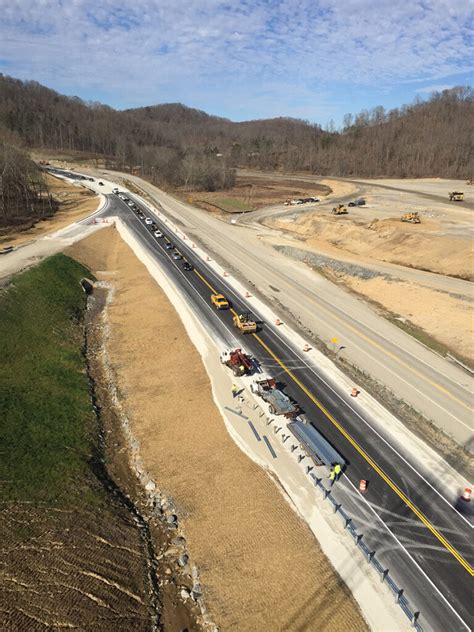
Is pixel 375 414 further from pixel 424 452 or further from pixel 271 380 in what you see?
pixel 271 380

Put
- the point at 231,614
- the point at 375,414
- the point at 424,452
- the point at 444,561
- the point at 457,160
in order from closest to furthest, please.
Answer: the point at 231,614
the point at 444,561
the point at 424,452
the point at 375,414
the point at 457,160

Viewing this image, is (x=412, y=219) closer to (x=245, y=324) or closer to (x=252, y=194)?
(x=245, y=324)

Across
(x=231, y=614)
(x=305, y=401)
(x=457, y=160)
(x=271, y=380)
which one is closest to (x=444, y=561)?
(x=231, y=614)

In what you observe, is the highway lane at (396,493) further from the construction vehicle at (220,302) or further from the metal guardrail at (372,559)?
the construction vehicle at (220,302)

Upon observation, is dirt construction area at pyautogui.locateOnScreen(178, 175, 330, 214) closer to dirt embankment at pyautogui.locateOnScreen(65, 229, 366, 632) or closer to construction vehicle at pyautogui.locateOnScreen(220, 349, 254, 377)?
construction vehicle at pyautogui.locateOnScreen(220, 349, 254, 377)

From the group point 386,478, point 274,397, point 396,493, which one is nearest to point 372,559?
point 396,493

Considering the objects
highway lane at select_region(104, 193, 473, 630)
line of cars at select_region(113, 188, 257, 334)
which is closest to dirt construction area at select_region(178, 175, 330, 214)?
line of cars at select_region(113, 188, 257, 334)

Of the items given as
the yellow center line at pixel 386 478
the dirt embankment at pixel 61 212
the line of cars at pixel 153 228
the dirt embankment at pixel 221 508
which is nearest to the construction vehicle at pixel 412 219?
the line of cars at pixel 153 228
